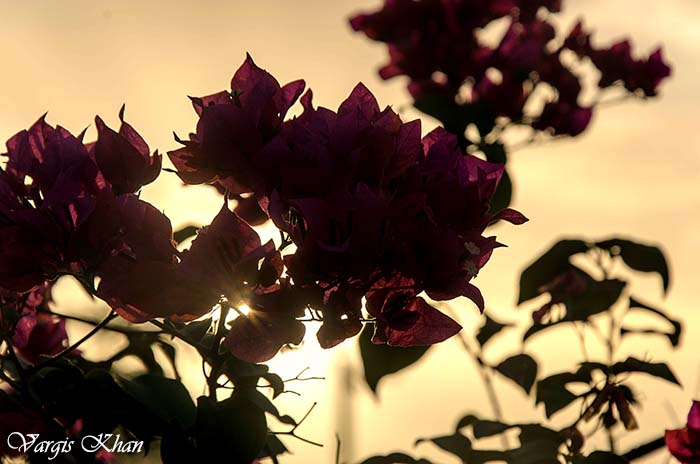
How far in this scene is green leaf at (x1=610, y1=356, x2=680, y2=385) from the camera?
1.42 meters

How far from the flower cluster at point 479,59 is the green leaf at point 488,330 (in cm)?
49

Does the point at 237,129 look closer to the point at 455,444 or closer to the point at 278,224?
the point at 278,224

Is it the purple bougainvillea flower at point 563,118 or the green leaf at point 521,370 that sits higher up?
the purple bougainvillea flower at point 563,118

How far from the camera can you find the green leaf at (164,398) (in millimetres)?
1070

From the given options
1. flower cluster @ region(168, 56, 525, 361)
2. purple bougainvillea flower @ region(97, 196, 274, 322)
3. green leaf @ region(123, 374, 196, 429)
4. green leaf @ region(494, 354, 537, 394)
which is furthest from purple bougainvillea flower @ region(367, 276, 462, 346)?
green leaf @ region(494, 354, 537, 394)

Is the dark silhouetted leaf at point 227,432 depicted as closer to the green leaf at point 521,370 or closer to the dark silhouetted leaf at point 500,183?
the green leaf at point 521,370

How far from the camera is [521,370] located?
63.1 inches

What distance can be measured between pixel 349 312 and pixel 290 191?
0.42 ft

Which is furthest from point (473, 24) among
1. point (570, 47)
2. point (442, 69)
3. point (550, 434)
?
point (550, 434)

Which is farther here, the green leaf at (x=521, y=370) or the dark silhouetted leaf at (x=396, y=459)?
the green leaf at (x=521, y=370)

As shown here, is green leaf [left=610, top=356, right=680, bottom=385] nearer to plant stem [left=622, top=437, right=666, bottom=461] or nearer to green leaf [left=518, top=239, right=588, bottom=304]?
plant stem [left=622, top=437, right=666, bottom=461]

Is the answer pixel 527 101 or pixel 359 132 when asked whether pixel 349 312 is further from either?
pixel 527 101

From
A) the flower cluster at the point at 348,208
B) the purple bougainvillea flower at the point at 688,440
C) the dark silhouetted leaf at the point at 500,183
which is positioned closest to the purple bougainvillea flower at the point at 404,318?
the flower cluster at the point at 348,208

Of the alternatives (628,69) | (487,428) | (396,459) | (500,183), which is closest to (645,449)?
(487,428)
